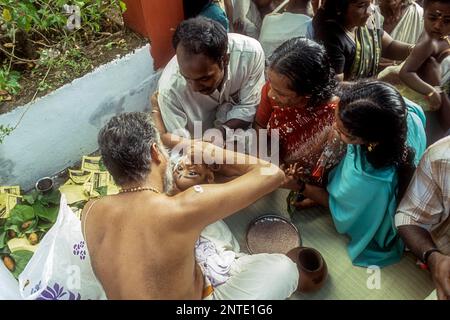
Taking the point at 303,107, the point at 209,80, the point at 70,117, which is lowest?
the point at 70,117

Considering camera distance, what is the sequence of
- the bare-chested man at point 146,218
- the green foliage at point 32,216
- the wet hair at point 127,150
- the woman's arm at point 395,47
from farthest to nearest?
1. the woman's arm at point 395,47
2. the green foliage at point 32,216
3. the wet hair at point 127,150
4. the bare-chested man at point 146,218

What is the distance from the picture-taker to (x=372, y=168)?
2.15 m

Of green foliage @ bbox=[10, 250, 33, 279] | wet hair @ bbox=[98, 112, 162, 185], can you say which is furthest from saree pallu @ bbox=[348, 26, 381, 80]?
green foliage @ bbox=[10, 250, 33, 279]

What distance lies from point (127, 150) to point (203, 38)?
97 centimetres

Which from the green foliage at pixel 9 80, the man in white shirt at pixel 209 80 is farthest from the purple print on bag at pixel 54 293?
the green foliage at pixel 9 80

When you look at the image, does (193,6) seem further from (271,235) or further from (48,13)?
(271,235)

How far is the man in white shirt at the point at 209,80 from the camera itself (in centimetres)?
234

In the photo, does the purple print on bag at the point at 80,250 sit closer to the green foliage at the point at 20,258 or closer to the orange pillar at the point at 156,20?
the green foliage at the point at 20,258

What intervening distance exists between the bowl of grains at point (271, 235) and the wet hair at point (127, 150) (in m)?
1.12

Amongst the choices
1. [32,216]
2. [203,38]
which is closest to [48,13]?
[203,38]

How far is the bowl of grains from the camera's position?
2.55m

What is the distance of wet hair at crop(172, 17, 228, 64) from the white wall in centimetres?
75

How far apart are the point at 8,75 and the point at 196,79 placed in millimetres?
1343
